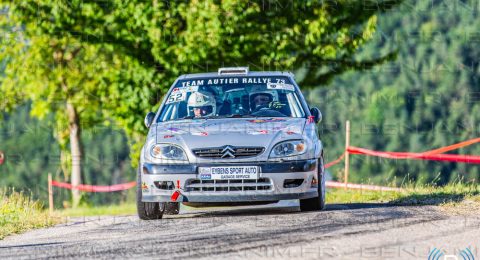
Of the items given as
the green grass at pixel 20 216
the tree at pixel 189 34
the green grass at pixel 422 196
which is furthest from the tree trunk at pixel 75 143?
the green grass at pixel 20 216

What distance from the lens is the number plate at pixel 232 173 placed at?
10758 mm

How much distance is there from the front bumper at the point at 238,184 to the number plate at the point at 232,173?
4cm

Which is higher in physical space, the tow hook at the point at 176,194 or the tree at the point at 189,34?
the tree at the point at 189,34

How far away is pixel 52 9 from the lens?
902 inches

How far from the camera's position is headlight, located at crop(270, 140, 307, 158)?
10.9 m

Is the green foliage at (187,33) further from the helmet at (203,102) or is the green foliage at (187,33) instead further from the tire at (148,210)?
the tire at (148,210)

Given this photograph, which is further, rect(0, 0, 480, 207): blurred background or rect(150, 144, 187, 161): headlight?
rect(0, 0, 480, 207): blurred background

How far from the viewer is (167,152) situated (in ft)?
36.2

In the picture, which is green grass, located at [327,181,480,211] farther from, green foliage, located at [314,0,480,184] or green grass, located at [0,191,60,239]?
green foliage, located at [314,0,480,184]

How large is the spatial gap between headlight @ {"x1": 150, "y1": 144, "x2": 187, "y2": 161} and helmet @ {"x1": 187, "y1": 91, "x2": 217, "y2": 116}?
1.13m

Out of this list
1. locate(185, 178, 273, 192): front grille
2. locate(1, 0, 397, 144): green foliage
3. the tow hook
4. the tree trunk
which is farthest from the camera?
the tree trunk

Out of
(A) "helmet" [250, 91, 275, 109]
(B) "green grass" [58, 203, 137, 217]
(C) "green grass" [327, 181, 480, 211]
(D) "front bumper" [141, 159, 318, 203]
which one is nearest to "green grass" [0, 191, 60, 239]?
(D) "front bumper" [141, 159, 318, 203]

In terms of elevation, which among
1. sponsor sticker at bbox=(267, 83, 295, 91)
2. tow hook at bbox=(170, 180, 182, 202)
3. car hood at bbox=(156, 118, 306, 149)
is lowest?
tow hook at bbox=(170, 180, 182, 202)

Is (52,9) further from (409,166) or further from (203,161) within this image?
(409,166)
